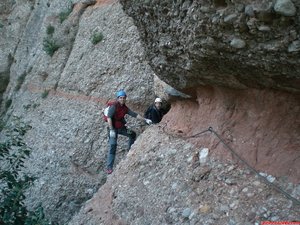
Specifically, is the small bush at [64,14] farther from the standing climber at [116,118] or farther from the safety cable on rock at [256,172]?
the safety cable on rock at [256,172]

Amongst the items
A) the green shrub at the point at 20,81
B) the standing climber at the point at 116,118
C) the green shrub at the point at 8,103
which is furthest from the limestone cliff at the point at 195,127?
the green shrub at the point at 8,103

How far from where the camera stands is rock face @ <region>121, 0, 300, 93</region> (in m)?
3.87

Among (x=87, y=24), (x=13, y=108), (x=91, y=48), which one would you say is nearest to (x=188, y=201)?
(x=91, y=48)

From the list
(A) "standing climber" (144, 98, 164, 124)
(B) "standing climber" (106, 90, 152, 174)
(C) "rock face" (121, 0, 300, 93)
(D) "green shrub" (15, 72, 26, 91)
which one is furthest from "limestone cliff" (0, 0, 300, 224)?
(D) "green shrub" (15, 72, 26, 91)

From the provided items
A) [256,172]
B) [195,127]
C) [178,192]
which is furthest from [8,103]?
[256,172]

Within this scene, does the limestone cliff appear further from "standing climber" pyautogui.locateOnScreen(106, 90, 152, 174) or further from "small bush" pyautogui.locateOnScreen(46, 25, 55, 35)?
"small bush" pyautogui.locateOnScreen(46, 25, 55, 35)

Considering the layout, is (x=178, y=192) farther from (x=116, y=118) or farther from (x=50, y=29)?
(x=50, y=29)

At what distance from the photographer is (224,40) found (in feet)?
14.8

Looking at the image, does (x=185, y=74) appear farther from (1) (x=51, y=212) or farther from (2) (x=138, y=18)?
(1) (x=51, y=212)

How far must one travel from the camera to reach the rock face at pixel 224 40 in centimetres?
387

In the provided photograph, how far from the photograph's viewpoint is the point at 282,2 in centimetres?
359

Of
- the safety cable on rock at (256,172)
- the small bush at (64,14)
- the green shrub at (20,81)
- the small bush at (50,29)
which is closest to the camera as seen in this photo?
the safety cable on rock at (256,172)

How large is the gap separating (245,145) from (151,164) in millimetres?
1908

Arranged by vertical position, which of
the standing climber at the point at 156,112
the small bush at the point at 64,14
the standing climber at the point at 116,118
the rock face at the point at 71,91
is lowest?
the rock face at the point at 71,91
